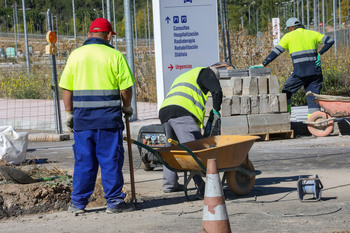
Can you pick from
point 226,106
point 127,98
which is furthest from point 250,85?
point 127,98

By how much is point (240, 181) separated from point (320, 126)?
549cm

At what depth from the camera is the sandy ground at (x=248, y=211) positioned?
5.53m

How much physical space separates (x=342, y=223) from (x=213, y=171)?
1346 mm

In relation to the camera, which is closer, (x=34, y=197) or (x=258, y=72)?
(x=34, y=197)

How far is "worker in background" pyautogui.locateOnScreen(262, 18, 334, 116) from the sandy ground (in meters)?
3.05

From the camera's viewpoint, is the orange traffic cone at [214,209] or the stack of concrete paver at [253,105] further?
the stack of concrete paver at [253,105]

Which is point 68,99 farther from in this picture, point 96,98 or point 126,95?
point 126,95

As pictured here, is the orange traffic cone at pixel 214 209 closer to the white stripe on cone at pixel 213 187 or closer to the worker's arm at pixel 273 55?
the white stripe on cone at pixel 213 187

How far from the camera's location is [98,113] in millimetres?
6262

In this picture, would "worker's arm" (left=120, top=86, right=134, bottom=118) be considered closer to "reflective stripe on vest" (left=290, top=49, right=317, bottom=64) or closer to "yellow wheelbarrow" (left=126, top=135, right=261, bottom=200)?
"yellow wheelbarrow" (left=126, top=135, right=261, bottom=200)

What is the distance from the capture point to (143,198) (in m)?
7.20

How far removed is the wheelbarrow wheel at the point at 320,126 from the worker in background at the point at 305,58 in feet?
0.46

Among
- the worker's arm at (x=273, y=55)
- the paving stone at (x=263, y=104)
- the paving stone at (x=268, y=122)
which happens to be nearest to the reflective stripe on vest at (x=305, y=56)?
the worker's arm at (x=273, y=55)

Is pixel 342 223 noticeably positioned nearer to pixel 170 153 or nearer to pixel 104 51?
pixel 170 153
